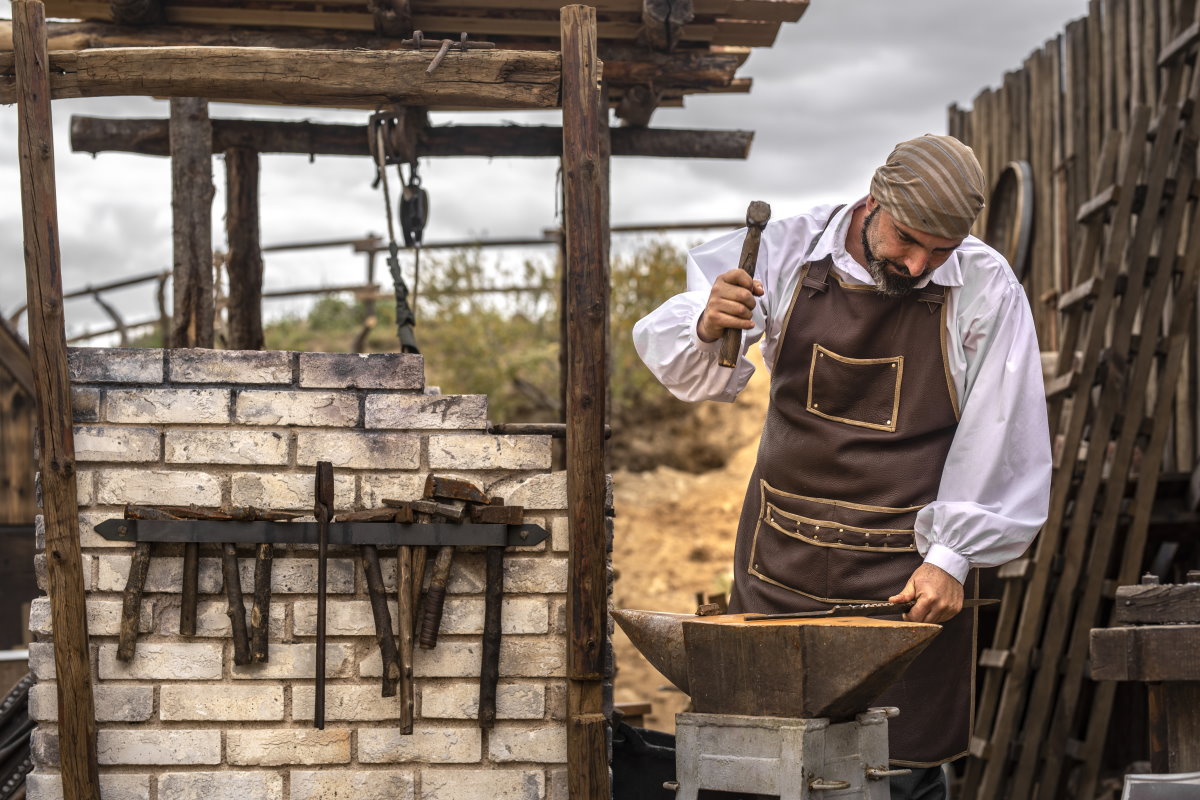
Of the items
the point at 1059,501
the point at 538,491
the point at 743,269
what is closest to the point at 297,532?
the point at 538,491

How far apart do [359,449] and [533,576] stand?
586 mm

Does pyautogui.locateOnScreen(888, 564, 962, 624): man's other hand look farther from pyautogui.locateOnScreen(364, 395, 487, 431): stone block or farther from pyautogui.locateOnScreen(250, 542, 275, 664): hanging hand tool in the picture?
pyautogui.locateOnScreen(250, 542, 275, 664): hanging hand tool

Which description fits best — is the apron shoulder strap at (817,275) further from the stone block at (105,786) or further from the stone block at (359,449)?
the stone block at (105,786)

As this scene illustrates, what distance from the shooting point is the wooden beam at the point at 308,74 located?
3402 millimetres

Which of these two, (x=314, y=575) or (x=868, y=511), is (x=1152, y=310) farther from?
(x=314, y=575)

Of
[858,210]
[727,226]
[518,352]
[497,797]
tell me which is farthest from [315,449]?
[518,352]

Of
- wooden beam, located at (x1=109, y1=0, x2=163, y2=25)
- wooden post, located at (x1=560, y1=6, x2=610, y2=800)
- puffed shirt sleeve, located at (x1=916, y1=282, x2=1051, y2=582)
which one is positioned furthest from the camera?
wooden beam, located at (x1=109, y1=0, x2=163, y2=25)

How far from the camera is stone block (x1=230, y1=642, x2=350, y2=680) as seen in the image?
347 cm

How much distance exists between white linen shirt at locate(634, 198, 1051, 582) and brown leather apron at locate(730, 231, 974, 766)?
2.1 inches

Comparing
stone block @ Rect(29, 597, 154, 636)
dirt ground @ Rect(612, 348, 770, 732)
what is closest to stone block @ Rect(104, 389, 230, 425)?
stone block @ Rect(29, 597, 154, 636)

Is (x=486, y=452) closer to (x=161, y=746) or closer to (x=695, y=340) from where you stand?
(x=695, y=340)

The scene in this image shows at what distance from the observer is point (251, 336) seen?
17.8 ft

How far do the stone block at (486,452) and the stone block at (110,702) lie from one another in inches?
38.5

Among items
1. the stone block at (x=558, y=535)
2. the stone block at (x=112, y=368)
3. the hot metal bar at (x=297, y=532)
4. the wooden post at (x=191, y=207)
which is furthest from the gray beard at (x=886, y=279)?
the wooden post at (x=191, y=207)
